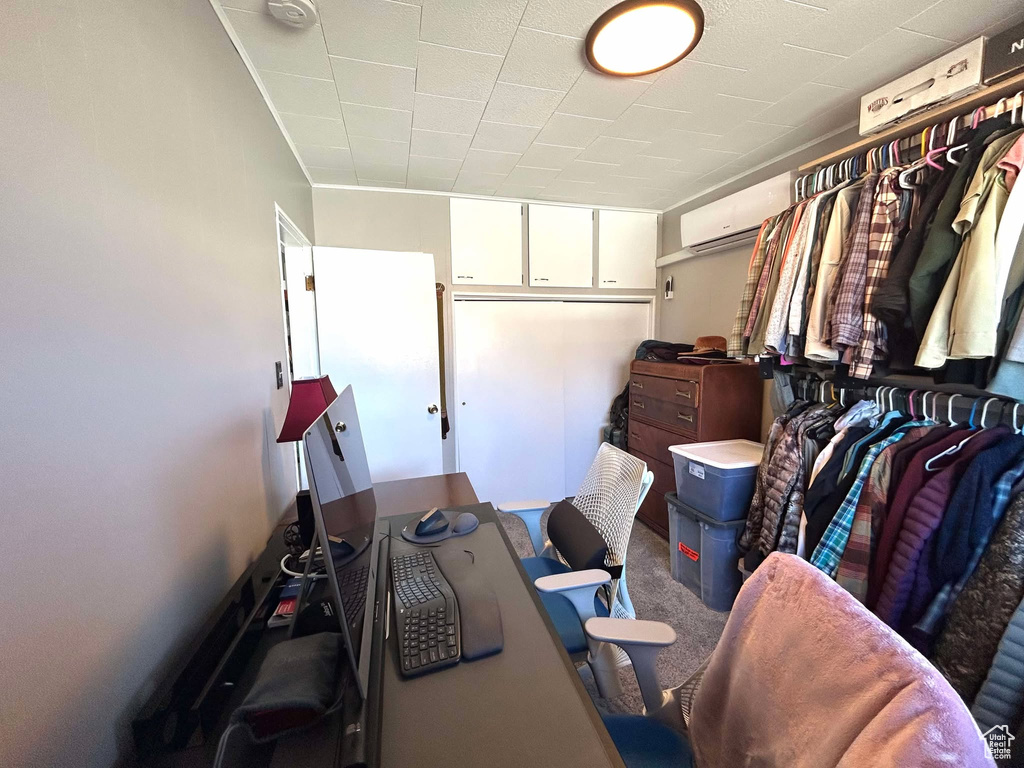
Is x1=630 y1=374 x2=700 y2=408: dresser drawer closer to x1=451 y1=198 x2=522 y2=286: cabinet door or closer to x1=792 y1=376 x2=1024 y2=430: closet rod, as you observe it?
x1=792 y1=376 x2=1024 y2=430: closet rod

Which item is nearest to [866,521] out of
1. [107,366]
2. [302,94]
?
[107,366]

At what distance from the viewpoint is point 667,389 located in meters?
2.65

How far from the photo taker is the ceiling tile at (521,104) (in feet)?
5.42

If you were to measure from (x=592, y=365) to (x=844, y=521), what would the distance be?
209 centimetres

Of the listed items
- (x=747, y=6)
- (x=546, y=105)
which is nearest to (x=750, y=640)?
(x=747, y=6)

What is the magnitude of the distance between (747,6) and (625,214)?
79.4 inches

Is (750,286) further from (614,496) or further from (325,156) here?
(325,156)

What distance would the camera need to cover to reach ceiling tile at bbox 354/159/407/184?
2.38 m

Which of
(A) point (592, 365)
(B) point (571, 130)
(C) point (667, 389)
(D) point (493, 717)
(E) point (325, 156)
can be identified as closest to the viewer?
(D) point (493, 717)

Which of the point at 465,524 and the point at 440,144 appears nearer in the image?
the point at 465,524

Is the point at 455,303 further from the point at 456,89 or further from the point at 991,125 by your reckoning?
the point at 991,125

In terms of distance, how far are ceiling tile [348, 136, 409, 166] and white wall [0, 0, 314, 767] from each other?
0.91m

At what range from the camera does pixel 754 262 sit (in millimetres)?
2027

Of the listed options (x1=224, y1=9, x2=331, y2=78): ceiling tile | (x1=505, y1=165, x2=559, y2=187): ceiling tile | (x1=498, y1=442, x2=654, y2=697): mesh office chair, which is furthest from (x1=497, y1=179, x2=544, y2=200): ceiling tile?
(x1=498, y1=442, x2=654, y2=697): mesh office chair
